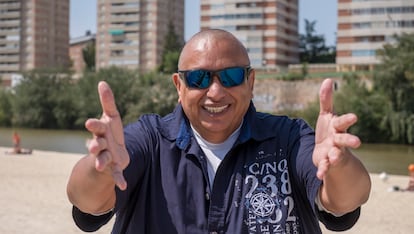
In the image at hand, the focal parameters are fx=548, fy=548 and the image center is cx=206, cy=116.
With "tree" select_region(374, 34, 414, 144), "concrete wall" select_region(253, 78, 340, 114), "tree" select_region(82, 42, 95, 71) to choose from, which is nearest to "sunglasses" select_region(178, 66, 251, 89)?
"tree" select_region(374, 34, 414, 144)

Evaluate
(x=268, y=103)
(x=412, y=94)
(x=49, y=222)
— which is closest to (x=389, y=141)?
(x=412, y=94)

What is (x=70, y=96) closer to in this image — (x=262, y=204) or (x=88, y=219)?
(x=88, y=219)

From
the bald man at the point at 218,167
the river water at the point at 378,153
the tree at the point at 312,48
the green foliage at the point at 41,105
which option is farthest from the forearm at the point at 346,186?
the tree at the point at 312,48

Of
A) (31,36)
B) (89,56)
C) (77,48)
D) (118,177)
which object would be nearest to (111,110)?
(118,177)

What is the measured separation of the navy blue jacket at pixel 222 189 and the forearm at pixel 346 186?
0.06 m

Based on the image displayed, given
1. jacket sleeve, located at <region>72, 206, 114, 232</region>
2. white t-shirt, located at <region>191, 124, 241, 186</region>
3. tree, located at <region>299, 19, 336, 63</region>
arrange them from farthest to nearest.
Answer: tree, located at <region>299, 19, 336, 63</region>, white t-shirt, located at <region>191, 124, 241, 186</region>, jacket sleeve, located at <region>72, 206, 114, 232</region>

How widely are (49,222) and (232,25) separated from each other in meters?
62.5

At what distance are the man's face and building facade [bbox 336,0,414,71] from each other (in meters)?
57.4

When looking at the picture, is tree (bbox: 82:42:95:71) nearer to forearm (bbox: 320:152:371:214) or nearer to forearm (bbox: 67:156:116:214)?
forearm (bbox: 67:156:116:214)

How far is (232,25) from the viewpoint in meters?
69.5

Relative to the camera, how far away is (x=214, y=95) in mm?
2428

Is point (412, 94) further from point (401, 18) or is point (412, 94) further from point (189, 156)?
point (189, 156)

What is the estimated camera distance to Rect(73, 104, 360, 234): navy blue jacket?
230 cm

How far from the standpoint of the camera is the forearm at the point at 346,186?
6.96 feet
